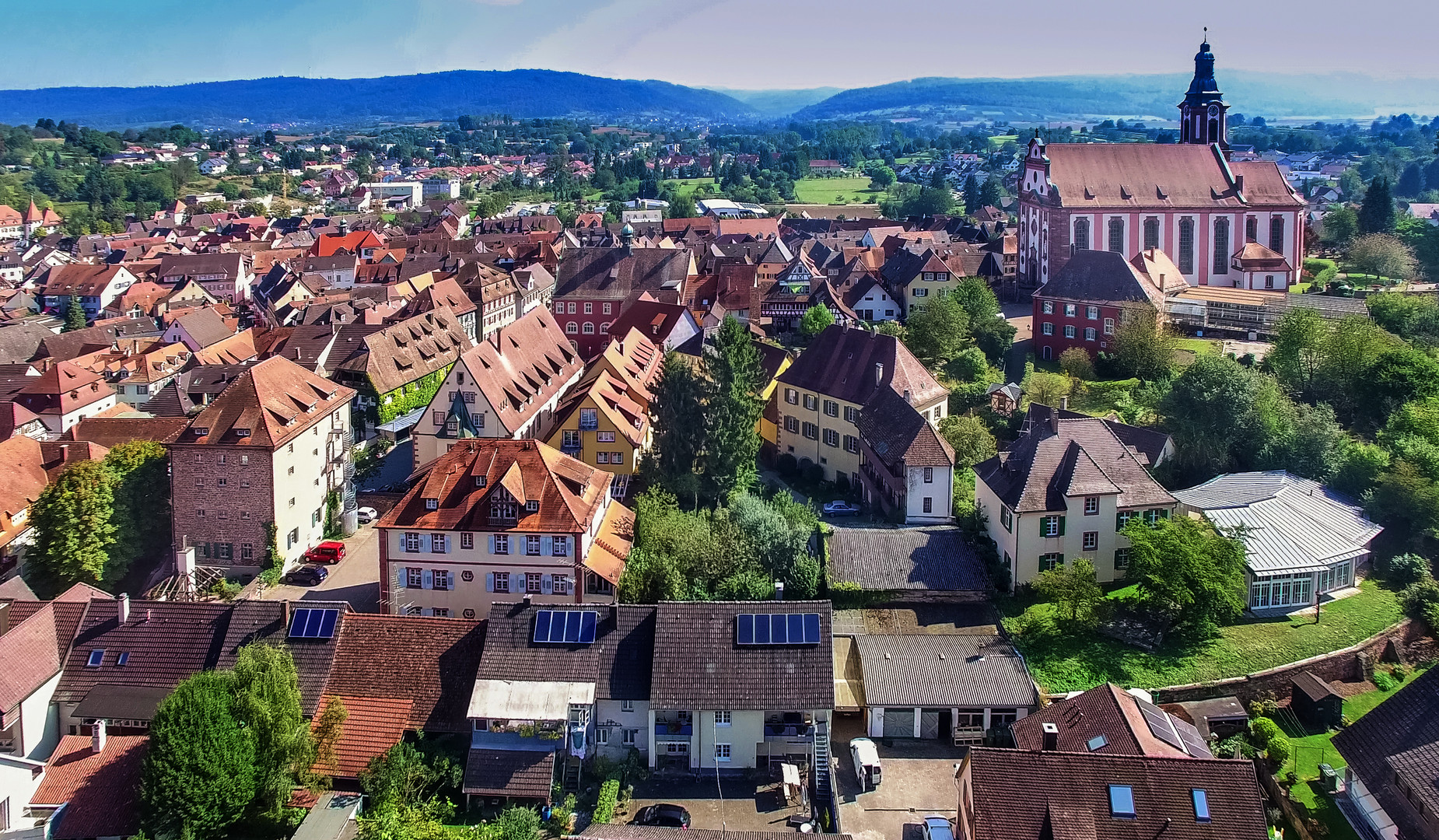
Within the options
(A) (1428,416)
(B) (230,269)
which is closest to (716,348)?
(A) (1428,416)

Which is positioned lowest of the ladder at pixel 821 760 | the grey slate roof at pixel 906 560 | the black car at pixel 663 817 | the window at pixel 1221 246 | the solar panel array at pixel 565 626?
the black car at pixel 663 817

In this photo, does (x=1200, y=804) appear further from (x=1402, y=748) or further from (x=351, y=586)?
(x=351, y=586)

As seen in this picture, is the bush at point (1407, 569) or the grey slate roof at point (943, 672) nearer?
the grey slate roof at point (943, 672)

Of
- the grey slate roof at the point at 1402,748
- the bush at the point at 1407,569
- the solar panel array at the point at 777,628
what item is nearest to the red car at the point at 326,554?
the solar panel array at the point at 777,628

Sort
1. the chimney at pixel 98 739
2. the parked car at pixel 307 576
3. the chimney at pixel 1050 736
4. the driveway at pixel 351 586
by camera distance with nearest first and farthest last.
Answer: the chimney at pixel 1050 736 → the chimney at pixel 98 739 → the driveway at pixel 351 586 → the parked car at pixel 307 576

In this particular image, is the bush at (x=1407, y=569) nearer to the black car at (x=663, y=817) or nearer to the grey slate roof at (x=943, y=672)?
the grey slate roof at (x=943, y=672)

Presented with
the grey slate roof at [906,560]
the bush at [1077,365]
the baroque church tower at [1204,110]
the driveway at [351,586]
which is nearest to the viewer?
the grey slate roof at [906,560]

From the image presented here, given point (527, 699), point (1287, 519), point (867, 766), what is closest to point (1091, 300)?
point (1287, 519)

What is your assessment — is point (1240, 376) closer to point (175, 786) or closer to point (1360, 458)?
point (1360, 458)
